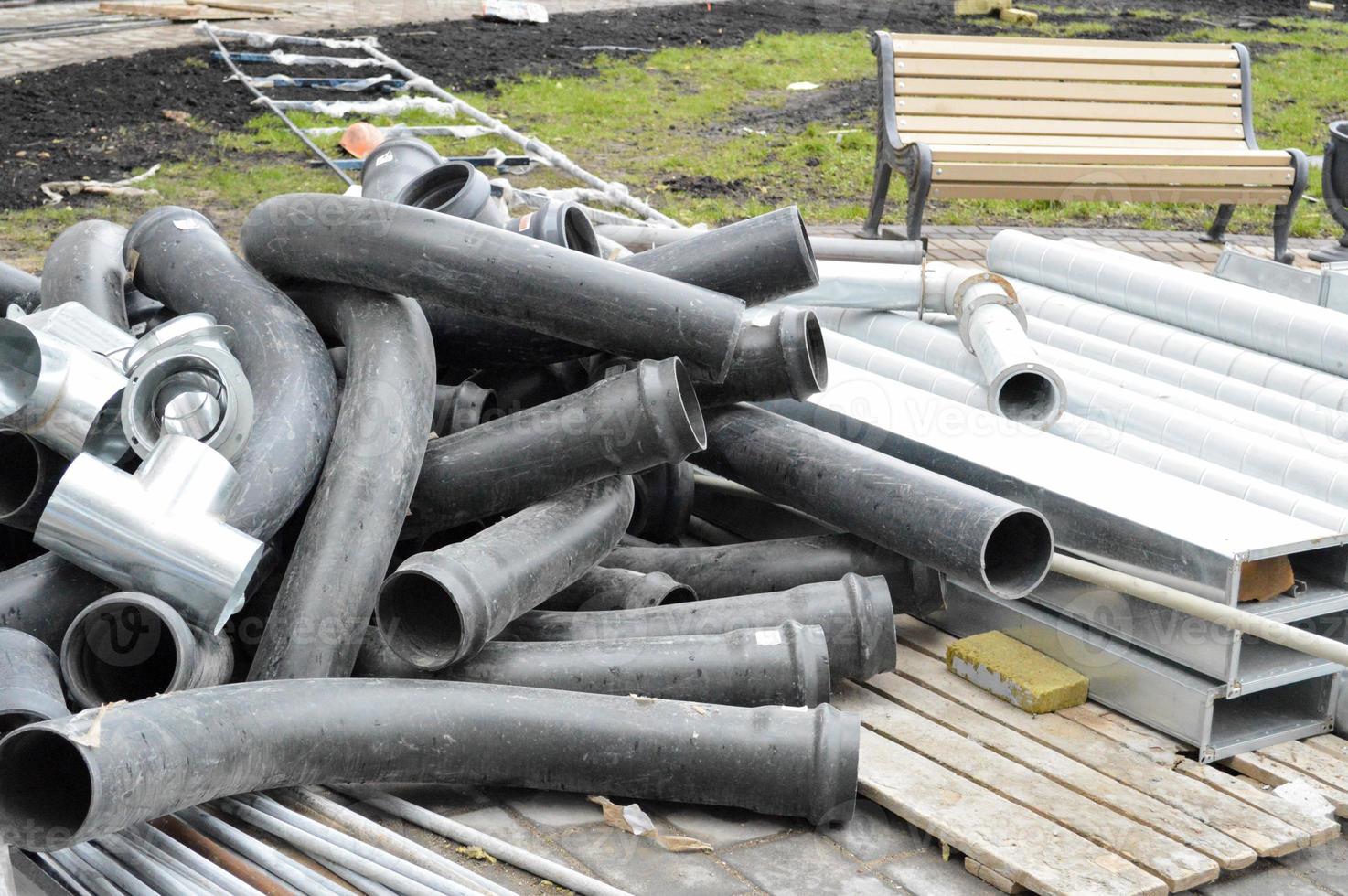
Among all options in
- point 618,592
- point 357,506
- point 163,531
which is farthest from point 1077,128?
point 163,531

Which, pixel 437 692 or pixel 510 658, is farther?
pixel 510 658

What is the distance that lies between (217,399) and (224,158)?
6.12 meters

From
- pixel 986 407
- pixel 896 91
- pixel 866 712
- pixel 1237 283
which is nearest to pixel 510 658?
pixel 866 712

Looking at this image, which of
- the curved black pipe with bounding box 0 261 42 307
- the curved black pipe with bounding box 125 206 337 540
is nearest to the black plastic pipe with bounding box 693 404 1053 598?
the curved black pipe with bounding box 125 206 337 540

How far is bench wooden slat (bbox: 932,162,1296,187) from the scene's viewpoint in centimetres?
720

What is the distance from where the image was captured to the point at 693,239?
4.04 metres

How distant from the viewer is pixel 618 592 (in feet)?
11.9

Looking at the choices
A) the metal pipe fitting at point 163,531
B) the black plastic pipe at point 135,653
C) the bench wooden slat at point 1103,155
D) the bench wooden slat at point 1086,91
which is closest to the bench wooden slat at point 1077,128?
the bench wooden slat at point 1086,91

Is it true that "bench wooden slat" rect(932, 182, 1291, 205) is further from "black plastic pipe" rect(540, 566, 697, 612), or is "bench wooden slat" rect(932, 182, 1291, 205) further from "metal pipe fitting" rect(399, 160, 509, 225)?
"black plastic pipe" rect(540, 566, 697, 612)

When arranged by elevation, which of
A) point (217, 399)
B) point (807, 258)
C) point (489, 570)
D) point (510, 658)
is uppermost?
point (807, 258)

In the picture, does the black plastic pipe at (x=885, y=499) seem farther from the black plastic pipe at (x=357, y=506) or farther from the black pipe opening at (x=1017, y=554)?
the black plastic pipe at (x=357, y=506)

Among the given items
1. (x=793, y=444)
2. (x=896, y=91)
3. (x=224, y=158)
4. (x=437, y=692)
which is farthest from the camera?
(x=224, y=158)

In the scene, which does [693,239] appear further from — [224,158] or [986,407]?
[224,158]

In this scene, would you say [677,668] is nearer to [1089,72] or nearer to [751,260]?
[751,260]
